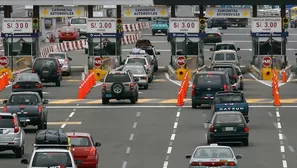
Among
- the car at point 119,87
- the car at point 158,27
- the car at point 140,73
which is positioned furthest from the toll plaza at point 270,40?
the car at point 158,27

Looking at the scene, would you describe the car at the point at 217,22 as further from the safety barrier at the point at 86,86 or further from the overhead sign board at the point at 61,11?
the safety barrier at the point at 86,86

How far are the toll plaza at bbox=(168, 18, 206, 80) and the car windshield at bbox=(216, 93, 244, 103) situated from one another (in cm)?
2610

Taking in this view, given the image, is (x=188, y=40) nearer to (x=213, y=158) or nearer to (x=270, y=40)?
(x=270, y=40)

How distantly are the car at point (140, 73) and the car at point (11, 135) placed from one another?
24.6m

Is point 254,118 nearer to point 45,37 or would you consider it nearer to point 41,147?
point 41,147

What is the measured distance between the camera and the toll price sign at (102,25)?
74.2 meters

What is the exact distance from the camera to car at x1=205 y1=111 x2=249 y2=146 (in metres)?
40.5

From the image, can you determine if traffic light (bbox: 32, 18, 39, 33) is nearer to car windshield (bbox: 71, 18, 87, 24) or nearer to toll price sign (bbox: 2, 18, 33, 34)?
toll price sign (bbox: 2, 18, 33, 34)

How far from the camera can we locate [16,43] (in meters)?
74.8

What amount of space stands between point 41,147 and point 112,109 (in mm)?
20485

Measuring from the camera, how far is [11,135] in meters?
37.8

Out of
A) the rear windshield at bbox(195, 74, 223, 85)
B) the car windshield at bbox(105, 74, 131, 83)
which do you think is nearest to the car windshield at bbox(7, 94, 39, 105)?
the car windshield at bbox(105, 74, 131, 83)

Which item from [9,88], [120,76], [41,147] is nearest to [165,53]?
[9,88]

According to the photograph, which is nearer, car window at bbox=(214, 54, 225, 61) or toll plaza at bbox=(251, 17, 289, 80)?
car window at bbox=(214, 54, 225, 61)
